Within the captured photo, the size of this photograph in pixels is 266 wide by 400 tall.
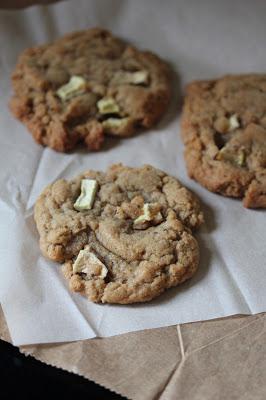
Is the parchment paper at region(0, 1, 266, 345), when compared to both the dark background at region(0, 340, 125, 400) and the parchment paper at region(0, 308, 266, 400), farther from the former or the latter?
the dark background at region(0, 340, 125, 400)

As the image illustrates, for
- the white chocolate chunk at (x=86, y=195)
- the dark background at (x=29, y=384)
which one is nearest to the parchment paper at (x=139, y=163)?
the white chocolate chunk at (x=86, y=195)

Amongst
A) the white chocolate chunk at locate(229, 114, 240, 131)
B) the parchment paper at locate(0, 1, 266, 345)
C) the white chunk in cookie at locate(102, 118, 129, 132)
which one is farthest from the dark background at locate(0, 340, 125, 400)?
the white chocolate chunk at locate(229, 114, 240, 131)

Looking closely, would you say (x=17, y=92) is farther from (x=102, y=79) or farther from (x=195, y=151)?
(x=195, y=151)

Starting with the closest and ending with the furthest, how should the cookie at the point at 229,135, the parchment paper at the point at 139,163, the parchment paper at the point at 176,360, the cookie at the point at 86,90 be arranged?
the parchment paper at the point at 176,360, the parchment paper at the point at 139,163, the cookie at the point at 229,135, the cookie at the point at 86,90

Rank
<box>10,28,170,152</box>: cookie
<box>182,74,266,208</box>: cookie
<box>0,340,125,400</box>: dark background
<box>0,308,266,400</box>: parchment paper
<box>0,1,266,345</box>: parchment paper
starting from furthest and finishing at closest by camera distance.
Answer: <box>10,28,170,152</box>: cookie, <box>182,74,266,208</box>: cookie, <box>0,340,125,400</box>: dark background, <box>0,1,266,345</box>: parchment paper, <box>0,308,266,400</box>: parchment paper

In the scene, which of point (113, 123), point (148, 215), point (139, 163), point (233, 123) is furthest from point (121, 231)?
point (233, 123)

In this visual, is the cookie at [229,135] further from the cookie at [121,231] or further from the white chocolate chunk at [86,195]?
the white chocolate chunk at [86,195]

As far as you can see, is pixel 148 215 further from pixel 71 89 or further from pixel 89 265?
pixel 71 89
